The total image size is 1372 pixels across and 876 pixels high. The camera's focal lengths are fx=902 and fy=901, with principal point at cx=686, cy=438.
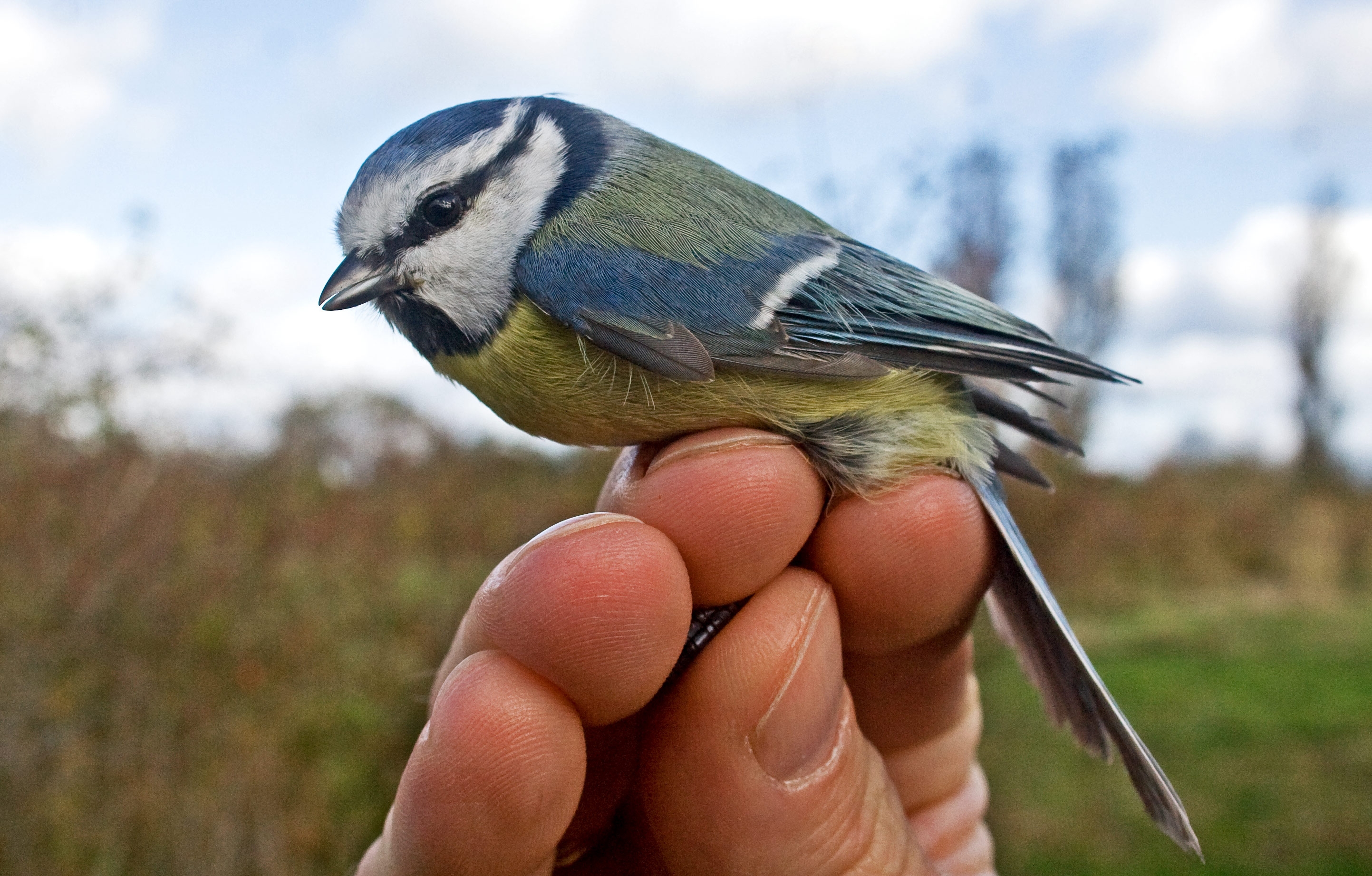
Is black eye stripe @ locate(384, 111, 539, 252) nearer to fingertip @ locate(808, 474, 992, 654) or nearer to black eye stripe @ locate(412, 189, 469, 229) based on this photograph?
black eye stripe @ locate(412, 189, 469, 229)

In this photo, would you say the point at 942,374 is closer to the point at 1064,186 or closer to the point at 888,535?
the point at 888,535

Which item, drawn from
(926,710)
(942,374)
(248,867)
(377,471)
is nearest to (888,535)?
(942,374)

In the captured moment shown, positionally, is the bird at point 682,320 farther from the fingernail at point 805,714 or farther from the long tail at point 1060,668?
the fingernail at point 805,714

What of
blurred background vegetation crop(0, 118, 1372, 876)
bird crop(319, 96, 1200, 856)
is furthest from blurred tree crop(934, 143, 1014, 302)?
bird crop(319, 96, 1200, 856)

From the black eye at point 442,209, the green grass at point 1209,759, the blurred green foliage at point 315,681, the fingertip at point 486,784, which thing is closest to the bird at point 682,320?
the black eye at point 442,209

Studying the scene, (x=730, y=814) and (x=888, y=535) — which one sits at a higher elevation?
(x=888, y=535)
